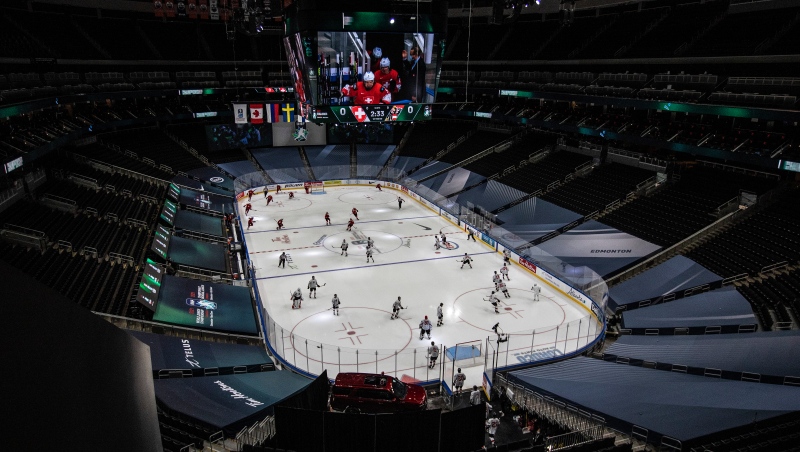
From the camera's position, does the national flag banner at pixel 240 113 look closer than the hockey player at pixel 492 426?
No

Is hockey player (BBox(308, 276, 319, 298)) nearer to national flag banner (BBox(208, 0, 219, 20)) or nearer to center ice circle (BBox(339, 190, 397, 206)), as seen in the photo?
center ice circle (BBox(339, 190, 397, 206))

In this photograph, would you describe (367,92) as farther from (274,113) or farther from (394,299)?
(274,113)

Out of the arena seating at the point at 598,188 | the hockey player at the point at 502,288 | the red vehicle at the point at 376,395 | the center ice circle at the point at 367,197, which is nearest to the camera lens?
the red vehicle at the point at 376,395

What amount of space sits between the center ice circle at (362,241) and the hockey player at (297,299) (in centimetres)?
815

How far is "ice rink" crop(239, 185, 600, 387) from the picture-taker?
18844 millimetres

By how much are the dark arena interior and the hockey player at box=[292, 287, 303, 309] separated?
1.45 feet

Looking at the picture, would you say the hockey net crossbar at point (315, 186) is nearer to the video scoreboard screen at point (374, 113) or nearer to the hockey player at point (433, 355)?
the video scoreboard screen at point (374, 113)

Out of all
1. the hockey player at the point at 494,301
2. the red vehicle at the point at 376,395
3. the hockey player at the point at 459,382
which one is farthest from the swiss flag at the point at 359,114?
the hockey player at the point at 459,382

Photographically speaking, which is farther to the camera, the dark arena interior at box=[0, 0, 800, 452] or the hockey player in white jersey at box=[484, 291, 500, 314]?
the hockey player in white jersey at box=[484, 291, 500, 314]

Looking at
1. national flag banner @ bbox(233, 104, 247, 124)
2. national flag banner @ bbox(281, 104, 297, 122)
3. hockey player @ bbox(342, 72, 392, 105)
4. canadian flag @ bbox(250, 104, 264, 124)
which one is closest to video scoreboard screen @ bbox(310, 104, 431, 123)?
hockey player @ bbox(342, 72, 392, 105)

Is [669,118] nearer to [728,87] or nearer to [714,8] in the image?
[728,87]

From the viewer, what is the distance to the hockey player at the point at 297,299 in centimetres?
2347

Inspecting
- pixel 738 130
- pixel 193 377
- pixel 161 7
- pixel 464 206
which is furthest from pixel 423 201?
pixel 193 377

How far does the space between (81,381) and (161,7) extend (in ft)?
153
